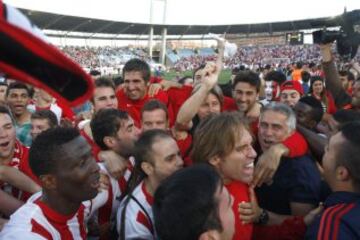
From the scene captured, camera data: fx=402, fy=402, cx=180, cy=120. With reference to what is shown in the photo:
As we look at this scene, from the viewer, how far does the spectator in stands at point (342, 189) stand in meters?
1.85

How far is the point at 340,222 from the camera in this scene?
6.10ft

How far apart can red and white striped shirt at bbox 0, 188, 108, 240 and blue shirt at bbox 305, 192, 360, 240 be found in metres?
1.30

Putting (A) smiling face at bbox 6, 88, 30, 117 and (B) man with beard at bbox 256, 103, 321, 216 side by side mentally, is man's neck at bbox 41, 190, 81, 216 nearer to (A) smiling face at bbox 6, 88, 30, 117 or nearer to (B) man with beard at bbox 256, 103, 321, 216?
(B) man with beard at bbox 256, 103, 321, 216

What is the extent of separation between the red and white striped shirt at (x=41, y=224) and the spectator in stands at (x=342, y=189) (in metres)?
1.30

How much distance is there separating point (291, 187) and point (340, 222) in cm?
63

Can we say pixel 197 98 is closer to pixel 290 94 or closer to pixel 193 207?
pixel 193 207

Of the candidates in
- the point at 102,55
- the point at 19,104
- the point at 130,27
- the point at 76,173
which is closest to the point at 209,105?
the point at 76,173

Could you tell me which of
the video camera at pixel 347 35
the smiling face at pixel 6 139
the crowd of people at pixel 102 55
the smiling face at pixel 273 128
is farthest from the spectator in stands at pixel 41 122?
the crowd of people at pixel 102 55

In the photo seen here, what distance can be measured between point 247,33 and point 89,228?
61.5 metres

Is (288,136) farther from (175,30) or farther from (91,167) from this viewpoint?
(175,30)

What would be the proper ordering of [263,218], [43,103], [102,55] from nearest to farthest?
[263,218], [43,103], [102,55]

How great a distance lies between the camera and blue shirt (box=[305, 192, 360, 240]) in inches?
71.7

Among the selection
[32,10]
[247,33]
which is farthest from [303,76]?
[247,33]

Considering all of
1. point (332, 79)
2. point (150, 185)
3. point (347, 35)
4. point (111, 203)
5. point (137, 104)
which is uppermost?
point (347, 35)
